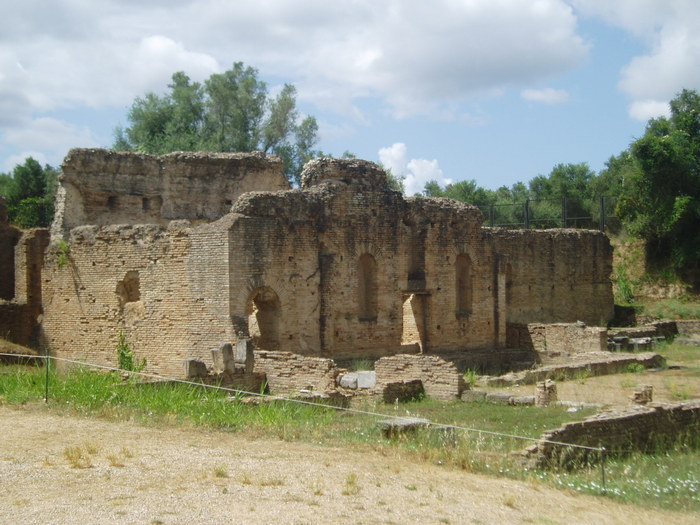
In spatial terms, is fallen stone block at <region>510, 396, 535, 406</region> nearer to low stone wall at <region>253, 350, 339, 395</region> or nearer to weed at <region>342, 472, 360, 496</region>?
low stone wall at <region>253, 350, 339, 395</region>

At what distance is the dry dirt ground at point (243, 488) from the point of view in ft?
24.5

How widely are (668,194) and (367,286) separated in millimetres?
18292

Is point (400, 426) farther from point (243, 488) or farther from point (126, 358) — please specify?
point (126, 358)

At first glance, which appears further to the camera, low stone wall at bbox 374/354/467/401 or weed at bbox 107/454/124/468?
low stone wall at bbox 374/354/467/401

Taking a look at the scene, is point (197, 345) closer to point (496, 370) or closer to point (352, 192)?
point (352, 192)

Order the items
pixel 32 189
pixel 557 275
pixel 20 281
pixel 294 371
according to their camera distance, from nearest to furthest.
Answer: pixel 294 371
pixel 20 281
pixel 557 275
pixel 32 189

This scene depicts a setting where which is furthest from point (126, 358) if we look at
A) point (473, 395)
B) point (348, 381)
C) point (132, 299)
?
point (473, 395)

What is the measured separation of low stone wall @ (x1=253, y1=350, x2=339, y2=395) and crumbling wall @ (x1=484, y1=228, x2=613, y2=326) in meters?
12.8

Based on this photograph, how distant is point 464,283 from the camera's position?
2383 cm

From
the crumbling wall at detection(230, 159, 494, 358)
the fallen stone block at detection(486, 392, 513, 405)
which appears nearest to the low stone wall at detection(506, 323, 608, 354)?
the crumbling wall at detection(230, 159, 494, 358)

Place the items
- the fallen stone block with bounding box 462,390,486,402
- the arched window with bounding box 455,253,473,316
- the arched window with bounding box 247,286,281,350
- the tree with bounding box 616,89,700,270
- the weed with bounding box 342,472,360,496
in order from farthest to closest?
the tree with bounding box 616,89,700,270
the arched window with bounding box 455,253,473,316
the arched window with bounding box 247,286,281,350
the fallen stone block with bounding box 462,390,486,402
the weed with bounding box 342,472,360,496

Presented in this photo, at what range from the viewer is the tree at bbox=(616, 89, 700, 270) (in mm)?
33688

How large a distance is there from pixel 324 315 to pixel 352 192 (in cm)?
315

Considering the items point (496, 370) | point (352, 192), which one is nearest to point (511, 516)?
point (352, 192)
